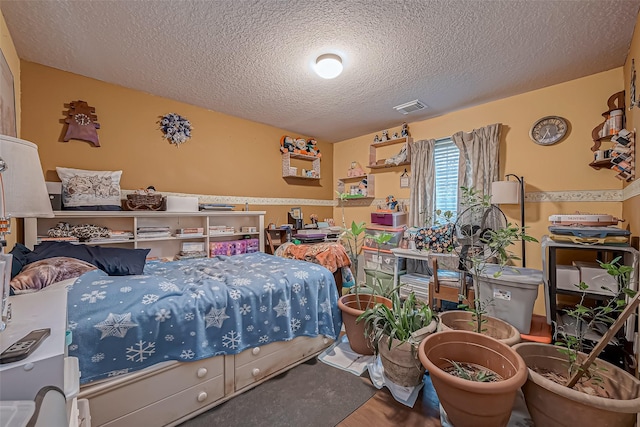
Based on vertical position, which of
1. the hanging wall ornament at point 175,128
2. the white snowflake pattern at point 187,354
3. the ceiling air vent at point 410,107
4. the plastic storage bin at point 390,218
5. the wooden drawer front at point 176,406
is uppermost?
the ceiling air vent at point 410,107

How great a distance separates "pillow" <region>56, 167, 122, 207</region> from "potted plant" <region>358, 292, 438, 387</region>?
254 cm

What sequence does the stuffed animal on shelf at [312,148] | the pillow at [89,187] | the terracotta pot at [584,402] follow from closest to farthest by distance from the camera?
the terracotta pot at [584,402], the pillow at [89,187], the stuffed animal on shelf at [312,148]

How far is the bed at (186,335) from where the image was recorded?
4.21 ft

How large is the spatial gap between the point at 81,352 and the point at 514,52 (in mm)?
3333

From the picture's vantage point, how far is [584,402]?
1044 mm

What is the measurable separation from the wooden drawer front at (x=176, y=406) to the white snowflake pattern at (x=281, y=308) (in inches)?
19.8

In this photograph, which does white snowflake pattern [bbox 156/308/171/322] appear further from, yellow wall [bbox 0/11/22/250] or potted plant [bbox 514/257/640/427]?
potted plant [bbox 514/257/640/427]

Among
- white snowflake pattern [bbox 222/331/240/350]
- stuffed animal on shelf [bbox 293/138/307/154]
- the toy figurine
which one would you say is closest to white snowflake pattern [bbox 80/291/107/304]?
white snowflake pattern [bbox 222/331/240/350]

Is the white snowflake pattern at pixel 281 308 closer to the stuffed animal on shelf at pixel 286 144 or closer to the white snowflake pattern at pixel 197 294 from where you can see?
the white snowflake pattern at pixel 197 294

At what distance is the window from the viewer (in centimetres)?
324

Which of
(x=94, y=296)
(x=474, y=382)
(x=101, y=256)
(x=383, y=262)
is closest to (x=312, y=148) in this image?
(x=383, y=262)

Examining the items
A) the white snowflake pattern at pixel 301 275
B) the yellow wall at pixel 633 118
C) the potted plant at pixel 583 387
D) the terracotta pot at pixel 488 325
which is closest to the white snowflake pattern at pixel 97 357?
the white snowflake pattern at pixel 301 275

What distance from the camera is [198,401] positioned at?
1538 mm

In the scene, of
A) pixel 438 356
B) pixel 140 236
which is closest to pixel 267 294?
pixel 438 356
